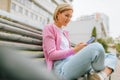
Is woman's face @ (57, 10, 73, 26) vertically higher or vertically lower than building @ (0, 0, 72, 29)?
lower

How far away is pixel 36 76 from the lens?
226 mm

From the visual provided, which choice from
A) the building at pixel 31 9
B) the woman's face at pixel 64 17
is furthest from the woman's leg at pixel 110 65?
the building at pixel 31 9

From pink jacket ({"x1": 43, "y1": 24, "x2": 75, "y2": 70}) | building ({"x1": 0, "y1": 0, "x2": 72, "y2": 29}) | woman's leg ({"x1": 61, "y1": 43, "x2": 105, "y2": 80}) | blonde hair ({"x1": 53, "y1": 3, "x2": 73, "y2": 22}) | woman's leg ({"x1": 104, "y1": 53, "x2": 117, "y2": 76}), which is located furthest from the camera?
building ({"x1": 0, "y1": 0, "x2": 72, "y2": 29})

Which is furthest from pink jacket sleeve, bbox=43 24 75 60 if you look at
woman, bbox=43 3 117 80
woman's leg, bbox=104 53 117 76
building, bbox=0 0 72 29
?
building, bbox=0 0 72 29

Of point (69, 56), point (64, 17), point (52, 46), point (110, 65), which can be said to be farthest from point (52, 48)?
point (110, 65)

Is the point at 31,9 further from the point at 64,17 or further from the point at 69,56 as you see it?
the point at 69,56

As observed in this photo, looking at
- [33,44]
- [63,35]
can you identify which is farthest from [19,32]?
[63,35]

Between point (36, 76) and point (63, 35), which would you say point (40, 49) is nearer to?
point (63, 35)

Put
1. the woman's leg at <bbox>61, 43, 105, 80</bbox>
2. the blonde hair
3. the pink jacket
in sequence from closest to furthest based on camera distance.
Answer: the woman's leg at <bbox>61, 43, 105, 80</bbox>
the pink jacket
the blonde hair

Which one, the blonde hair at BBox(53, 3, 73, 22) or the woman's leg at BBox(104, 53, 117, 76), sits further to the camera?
the blonde hair at BBox(53, 3, 73, 22)

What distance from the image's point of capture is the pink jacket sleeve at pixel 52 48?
7.31 ft

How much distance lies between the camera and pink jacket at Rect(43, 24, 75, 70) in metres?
2.23

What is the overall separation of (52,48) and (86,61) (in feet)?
1.39

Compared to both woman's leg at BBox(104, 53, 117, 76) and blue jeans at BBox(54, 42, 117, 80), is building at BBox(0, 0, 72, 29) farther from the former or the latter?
blue jeans at BBox(54, 42, 117, 80)
